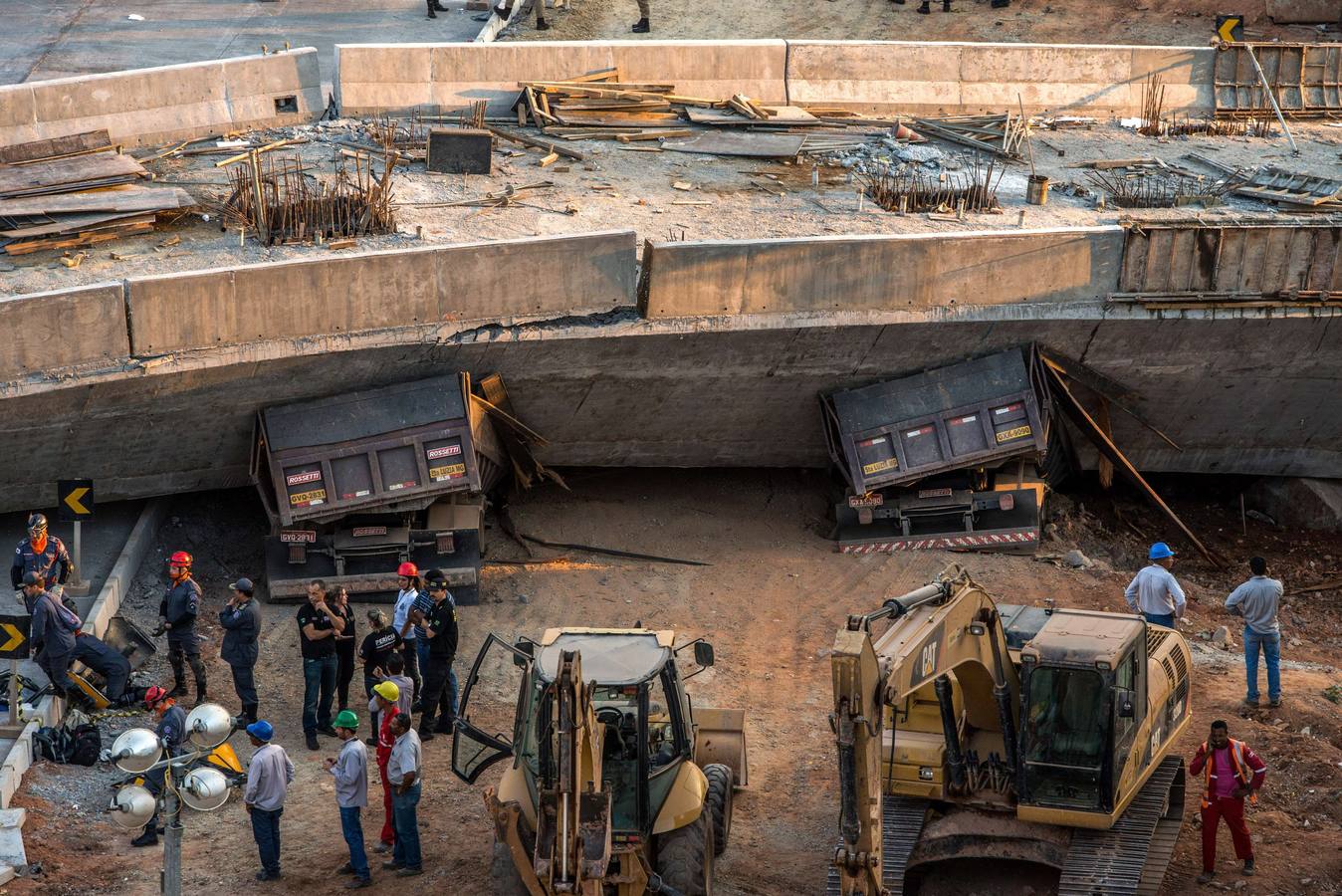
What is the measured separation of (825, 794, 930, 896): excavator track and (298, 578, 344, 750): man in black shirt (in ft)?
16.3

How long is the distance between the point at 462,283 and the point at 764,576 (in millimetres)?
4590

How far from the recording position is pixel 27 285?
1792cm

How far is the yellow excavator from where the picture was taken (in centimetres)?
1207

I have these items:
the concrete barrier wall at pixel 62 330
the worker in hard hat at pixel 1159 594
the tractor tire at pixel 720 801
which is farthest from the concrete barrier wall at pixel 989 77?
the tractor tire at pixel 720 801

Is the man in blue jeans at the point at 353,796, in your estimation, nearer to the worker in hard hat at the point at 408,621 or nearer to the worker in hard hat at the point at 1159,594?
the worker in hard hat at the point at 408,621

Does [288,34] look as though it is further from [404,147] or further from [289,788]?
[289,788]

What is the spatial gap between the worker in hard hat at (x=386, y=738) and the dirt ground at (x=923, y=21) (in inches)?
935

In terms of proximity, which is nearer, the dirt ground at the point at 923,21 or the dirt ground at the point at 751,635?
the dirt ground at the point at 751,635

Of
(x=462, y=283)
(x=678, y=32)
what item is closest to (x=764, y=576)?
(x=462, y=283)

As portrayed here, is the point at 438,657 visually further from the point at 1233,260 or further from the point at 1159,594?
the point at 1233,260

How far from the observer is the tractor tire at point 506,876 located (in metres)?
11.9

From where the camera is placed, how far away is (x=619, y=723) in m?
11.8

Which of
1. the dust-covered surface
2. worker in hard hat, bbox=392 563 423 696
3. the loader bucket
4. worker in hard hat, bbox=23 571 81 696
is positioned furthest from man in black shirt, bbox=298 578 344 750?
the dust-covered surface

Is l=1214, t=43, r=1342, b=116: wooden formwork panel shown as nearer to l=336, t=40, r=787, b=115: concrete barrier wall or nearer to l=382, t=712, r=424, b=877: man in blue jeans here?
l=336, t=40, r=787, b=115: concrete barrier wall
